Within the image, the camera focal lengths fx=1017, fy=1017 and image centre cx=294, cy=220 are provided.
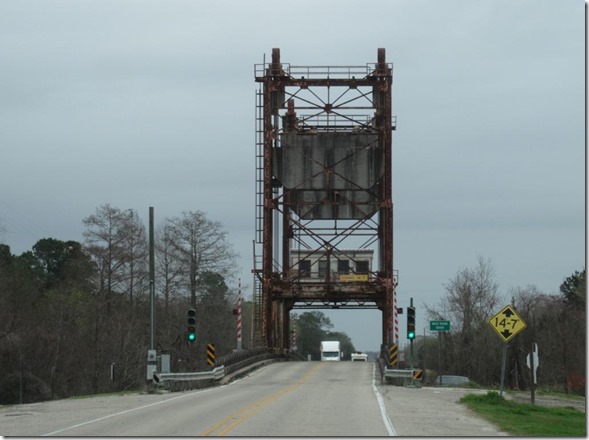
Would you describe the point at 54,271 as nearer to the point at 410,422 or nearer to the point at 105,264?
the point at 105,264

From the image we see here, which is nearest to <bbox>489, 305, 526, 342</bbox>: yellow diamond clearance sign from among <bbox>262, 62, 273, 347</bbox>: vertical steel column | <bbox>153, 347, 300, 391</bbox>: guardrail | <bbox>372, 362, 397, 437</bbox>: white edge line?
<bbox>372, 362, 397, 437</bbox>: white edge line

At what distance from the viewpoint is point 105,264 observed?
254 ft

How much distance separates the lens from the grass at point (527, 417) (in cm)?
2209

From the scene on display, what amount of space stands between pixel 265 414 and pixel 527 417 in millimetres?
6736

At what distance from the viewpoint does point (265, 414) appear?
24.7m

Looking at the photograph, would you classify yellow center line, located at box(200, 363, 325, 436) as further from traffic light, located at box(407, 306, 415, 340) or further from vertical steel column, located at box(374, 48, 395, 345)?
vertical steel column, located at box(374, 48, 395, 345)

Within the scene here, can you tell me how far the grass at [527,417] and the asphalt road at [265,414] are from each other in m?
0.52

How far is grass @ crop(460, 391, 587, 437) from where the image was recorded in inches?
870

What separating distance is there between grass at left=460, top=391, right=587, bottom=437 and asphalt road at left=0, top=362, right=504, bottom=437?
1.71ft

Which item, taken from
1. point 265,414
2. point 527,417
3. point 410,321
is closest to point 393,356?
point 410,321

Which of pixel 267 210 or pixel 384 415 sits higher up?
pixel 267 210

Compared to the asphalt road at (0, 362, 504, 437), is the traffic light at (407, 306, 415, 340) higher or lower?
higher

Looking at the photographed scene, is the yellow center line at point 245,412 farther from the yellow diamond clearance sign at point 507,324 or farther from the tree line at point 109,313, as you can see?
the tree line at point 109,313

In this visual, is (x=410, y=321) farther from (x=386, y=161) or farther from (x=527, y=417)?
(x=386, y=161)
